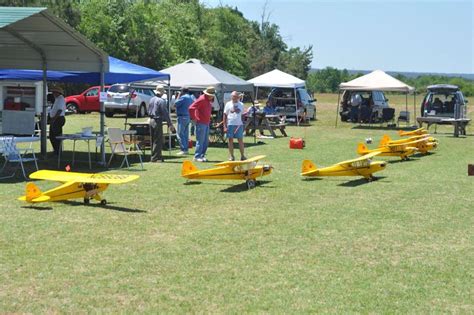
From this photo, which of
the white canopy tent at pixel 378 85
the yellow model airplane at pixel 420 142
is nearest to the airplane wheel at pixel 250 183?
the yellow model airplane at pixel 420 142

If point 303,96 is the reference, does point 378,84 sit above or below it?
above

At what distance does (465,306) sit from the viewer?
5.54m

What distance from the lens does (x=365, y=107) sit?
31.3 meters

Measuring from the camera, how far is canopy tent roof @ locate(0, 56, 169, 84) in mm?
16013

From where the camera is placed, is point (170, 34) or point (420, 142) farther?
point (170, 34)

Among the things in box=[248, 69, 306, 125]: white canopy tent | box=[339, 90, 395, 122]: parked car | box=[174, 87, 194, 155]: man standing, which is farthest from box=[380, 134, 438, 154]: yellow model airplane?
box=[339, 90, 395, 122]: parked car

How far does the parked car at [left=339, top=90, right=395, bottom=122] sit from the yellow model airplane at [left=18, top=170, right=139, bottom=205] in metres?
22.7

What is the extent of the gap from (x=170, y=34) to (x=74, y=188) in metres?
43.7

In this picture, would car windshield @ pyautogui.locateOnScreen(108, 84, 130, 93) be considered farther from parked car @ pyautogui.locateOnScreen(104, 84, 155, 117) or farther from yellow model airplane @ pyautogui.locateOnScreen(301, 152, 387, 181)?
yellow model airplane @ pyautogui.locateOnScreen(301, 152, 387, 181)

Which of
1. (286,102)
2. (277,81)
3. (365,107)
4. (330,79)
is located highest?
(330,79)

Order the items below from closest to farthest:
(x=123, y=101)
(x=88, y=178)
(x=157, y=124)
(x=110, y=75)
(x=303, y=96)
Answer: (x=88, y=178) < (x=157, y=124) < (x=110, y=75) < (x=303, y=96) < (x=123, y=101)

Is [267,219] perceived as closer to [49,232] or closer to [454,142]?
[49,232]

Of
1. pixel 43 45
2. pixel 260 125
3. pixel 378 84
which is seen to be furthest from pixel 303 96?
pixel 43 45

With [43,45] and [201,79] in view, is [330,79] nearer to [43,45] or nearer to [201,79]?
[201,79]
